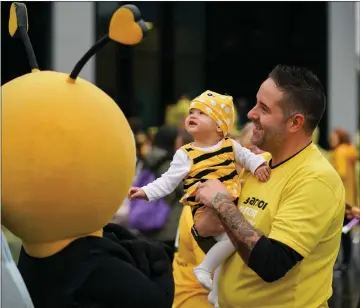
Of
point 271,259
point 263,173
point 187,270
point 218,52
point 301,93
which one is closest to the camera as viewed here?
point 271,259

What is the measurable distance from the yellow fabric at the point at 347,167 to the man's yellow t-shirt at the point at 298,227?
7715 mm

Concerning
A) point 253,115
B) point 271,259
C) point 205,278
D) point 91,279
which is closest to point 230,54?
point 205,278

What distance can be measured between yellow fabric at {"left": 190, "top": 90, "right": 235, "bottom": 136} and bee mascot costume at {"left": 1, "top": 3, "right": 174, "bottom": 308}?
0.75 m

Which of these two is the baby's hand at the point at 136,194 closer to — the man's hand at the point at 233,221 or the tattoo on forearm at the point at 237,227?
the man's hand at the point at 233,221

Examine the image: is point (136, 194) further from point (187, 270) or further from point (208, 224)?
point (187, 270)

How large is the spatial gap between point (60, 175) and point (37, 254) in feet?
1.11

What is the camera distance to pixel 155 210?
234 inches

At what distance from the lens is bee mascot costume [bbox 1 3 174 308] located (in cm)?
241

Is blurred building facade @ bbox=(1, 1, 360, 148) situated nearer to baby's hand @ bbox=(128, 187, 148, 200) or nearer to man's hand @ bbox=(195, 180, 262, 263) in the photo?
baby's hand @ bbox=(128, 187, 148, 200)

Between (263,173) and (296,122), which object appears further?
(263,173)

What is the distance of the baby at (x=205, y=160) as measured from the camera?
321cm

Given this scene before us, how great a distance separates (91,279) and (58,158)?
431mm

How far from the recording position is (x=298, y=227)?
2.63 meters

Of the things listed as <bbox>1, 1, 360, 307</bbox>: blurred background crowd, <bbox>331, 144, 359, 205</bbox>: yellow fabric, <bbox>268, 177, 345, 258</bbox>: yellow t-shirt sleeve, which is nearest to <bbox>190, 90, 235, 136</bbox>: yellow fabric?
<bbox>268, 177, 345, 258</bbox>: yellow t-shirt sleeve
